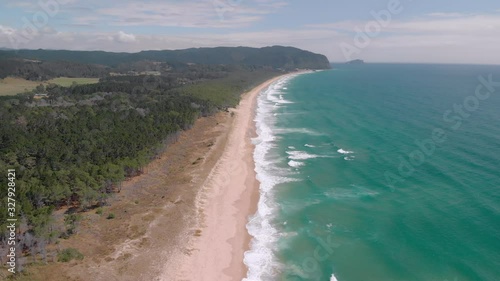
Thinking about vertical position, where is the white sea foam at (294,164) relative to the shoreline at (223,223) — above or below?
above

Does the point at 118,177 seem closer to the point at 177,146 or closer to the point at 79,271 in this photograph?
the point at 79,271

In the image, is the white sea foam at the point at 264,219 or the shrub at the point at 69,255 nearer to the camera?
the shrub at the point at 69,255
